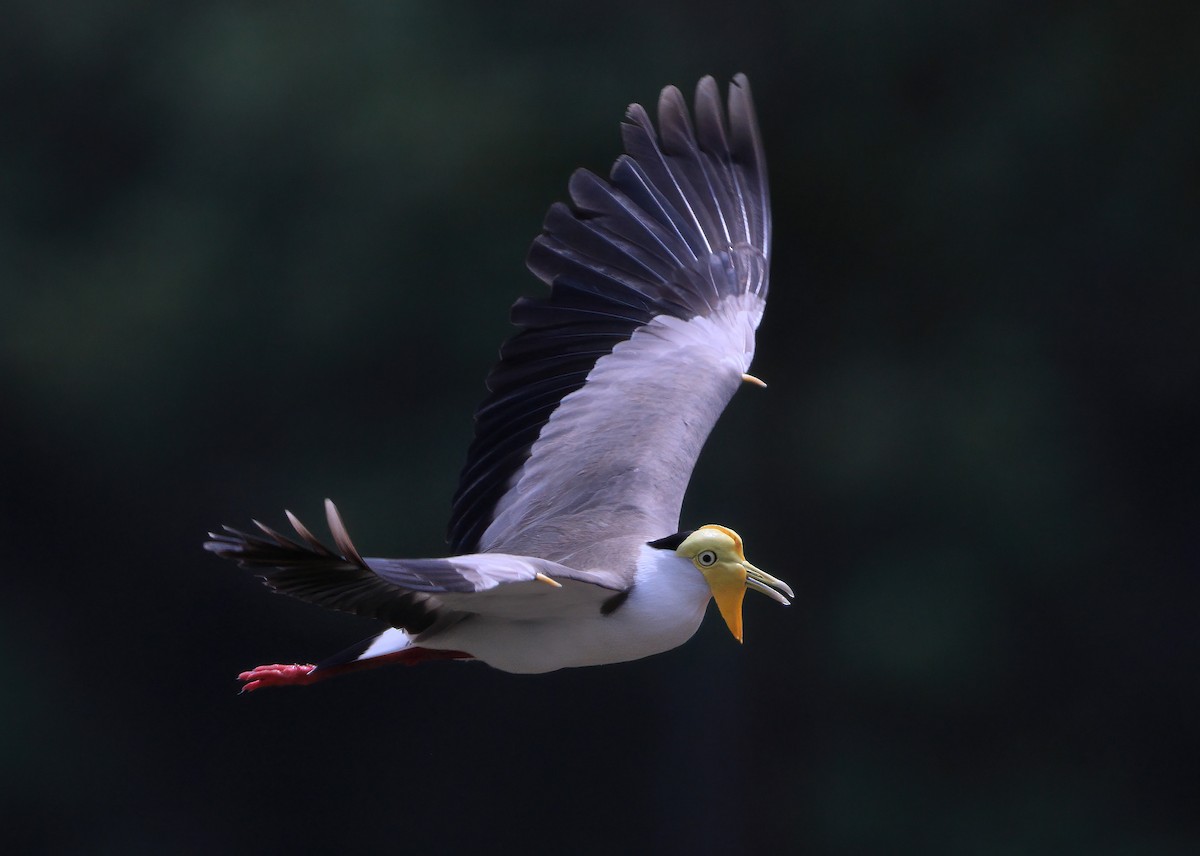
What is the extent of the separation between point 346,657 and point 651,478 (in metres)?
0.64

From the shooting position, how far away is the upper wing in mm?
3100

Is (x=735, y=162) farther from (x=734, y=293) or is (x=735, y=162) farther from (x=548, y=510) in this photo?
(x=548, y=510)

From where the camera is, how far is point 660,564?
8.76ft

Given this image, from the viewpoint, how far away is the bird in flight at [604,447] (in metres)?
2.45

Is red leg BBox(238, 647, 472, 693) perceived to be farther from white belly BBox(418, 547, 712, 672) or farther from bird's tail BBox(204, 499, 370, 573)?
bird's tail BBox(204, 499, 370, 573)

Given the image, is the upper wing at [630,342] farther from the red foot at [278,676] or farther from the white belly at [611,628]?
the red foot at [278,676]

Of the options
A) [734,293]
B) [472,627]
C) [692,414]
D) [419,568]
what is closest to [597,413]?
[692,414]

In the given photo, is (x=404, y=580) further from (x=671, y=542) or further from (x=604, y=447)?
(x=604, y=447)

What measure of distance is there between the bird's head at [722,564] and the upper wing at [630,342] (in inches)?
9.3

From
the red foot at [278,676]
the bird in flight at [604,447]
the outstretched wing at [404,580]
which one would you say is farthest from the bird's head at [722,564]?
the red foot at [278,676]

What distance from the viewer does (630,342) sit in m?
3.43

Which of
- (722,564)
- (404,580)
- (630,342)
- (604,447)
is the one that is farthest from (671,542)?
(630,342)

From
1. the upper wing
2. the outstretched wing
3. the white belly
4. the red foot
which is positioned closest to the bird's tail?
the outstretched wing

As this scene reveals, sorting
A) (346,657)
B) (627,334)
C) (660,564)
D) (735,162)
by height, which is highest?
(735,162)
